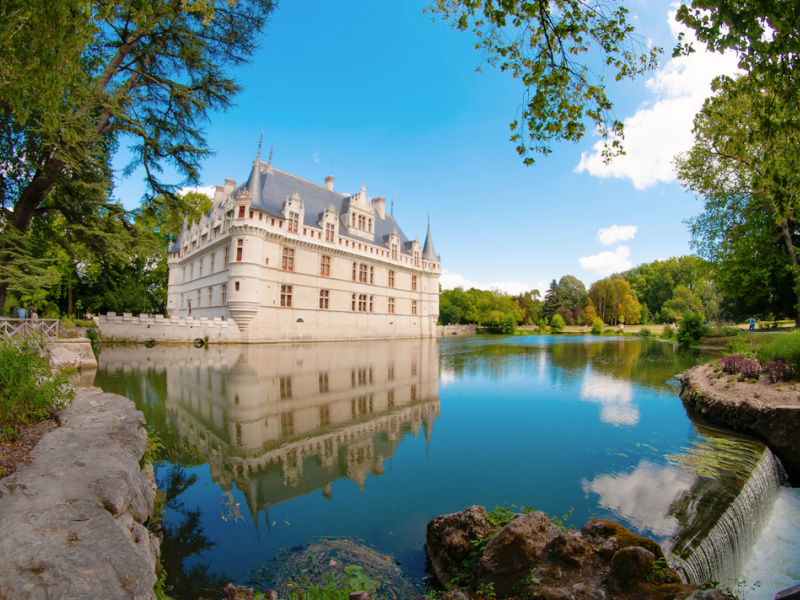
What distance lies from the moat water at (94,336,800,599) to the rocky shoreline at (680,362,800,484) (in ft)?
1.71

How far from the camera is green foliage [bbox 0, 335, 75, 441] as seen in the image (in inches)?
169

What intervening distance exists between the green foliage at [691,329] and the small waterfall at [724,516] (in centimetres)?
2316

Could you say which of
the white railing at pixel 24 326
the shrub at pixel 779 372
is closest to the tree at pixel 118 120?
the white railing at pixel 24 326

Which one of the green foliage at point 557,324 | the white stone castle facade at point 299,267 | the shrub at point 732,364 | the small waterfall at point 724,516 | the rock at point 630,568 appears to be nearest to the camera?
the rock at point 630,568

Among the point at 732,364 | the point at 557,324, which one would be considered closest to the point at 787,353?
the point at 732,364

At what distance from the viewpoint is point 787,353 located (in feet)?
28.3

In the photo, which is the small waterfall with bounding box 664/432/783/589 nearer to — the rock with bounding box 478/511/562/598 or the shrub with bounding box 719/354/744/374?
the rock with bounding box 478/511/562/598

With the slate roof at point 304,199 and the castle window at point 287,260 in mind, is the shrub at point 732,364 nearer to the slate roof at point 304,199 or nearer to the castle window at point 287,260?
the castle window at point 287,260

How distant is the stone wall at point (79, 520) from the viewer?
1.81 meters

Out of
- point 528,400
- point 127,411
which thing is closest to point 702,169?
point 528,400

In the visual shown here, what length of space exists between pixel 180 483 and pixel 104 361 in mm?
12145

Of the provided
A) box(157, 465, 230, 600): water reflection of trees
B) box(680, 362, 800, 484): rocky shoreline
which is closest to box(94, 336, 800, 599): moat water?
box(157, 465, 230, 600): water reflection of trees

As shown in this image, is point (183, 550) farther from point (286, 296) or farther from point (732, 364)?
point (286, 296)

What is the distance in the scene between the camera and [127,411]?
499 centimetres
